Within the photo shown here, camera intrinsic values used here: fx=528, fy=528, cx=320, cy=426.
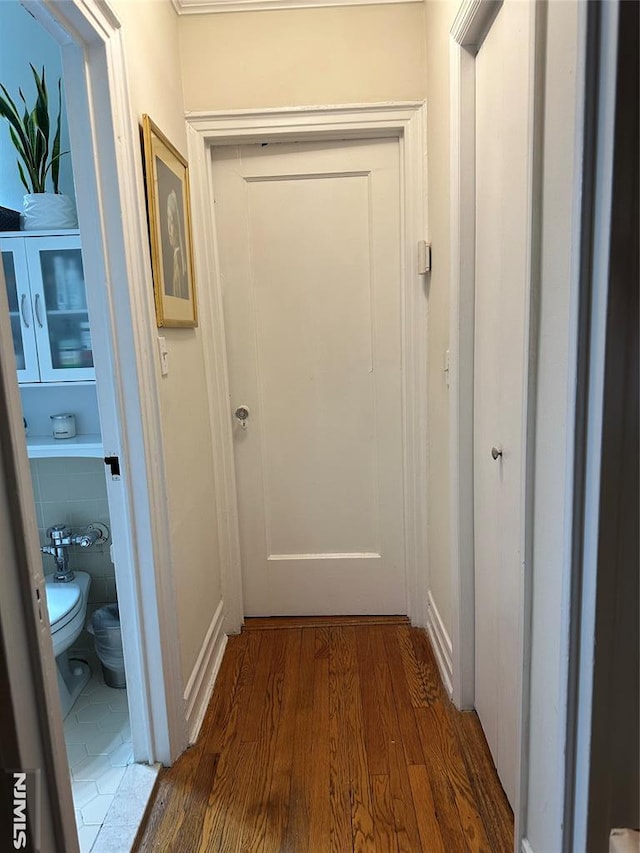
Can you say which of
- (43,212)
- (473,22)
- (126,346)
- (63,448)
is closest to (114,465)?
(126,346)

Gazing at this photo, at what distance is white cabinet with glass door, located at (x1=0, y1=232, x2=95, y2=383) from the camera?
179 centimetres

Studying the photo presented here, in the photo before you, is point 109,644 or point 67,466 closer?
point 109,644

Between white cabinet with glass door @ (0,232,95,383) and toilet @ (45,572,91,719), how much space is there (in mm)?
753

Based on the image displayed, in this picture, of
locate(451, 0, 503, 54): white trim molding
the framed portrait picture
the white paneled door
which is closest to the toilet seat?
the white paneled door

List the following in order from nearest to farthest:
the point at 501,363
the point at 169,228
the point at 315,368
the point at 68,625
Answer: the point at 501,363
the point at 169,228
the point at 68,625
the point at 315,368

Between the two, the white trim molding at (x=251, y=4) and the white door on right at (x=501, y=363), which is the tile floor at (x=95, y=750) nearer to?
the white door on right at (x=501, y=363)

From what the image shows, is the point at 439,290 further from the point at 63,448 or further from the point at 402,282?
the point at 63,448

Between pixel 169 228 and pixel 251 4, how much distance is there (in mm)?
937

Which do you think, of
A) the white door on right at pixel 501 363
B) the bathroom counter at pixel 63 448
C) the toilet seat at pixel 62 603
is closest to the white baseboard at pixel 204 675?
the toilet seat at pixel 62 603

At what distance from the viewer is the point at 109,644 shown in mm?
1932

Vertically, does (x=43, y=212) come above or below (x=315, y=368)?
above

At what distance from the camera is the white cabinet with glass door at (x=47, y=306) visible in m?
1.79

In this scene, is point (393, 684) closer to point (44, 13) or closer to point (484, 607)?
point (484, 607)

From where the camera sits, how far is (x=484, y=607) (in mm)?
1571
